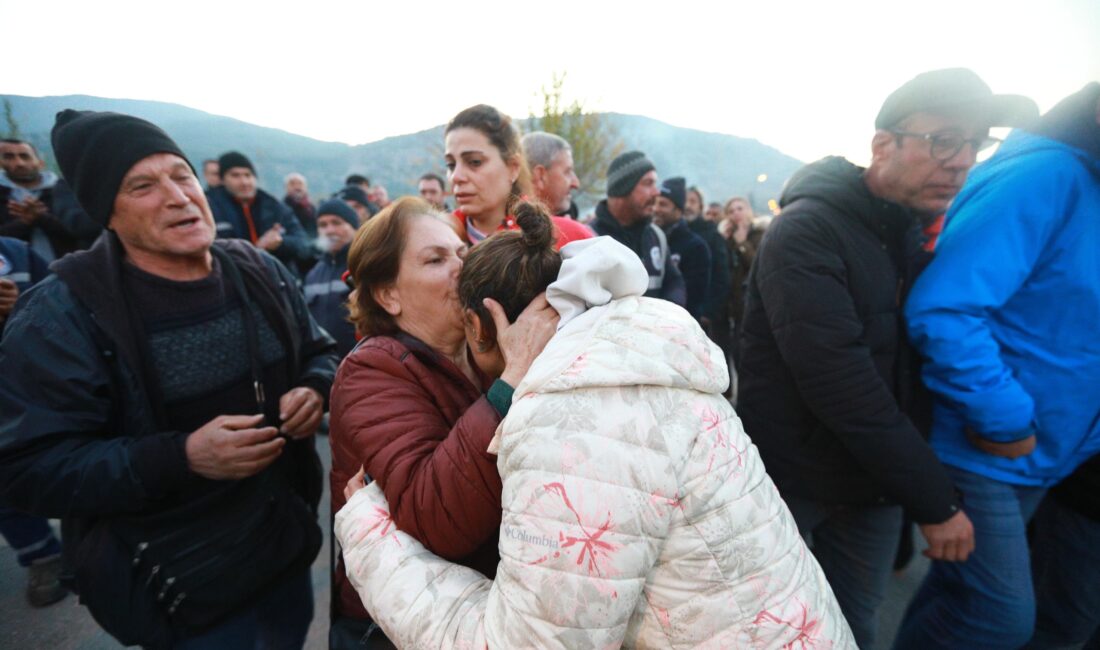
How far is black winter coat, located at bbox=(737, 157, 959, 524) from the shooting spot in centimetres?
167

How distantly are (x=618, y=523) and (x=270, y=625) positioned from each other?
1.59 metres

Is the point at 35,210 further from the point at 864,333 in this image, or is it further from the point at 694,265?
the point at 694,265

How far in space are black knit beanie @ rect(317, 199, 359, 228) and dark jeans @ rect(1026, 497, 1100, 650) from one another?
5.21 m

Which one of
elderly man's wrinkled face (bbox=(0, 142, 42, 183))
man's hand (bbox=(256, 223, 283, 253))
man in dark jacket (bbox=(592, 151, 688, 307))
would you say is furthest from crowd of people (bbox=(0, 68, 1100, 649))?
man's hand (bbox=(256, 223, 283, 253))

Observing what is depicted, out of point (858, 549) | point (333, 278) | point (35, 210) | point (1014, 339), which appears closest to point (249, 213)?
point (333, 278)

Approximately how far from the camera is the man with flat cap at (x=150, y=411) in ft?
4.22

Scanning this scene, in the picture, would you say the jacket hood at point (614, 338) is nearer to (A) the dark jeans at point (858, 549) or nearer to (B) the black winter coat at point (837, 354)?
(B) the black winter coat at point (837, 354)

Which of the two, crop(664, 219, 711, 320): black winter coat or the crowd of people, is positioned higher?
the crowd of people

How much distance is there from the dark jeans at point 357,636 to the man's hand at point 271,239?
15.3 feet

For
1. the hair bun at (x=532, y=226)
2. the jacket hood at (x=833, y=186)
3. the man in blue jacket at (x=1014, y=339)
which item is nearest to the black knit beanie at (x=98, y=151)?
the hair bun at (x=532, y=226)

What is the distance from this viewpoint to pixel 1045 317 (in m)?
1.75

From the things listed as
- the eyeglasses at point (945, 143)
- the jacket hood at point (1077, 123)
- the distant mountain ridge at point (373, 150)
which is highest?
the jacket hood at point (1077, 123)

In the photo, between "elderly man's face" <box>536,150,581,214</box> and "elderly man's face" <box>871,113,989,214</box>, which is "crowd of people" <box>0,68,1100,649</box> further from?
"elderly man's face" <box>536,150,581,214</box>

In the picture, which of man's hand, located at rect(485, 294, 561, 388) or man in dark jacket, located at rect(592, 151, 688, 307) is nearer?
man's hand, located at rect(485, 294, 561, 388)
